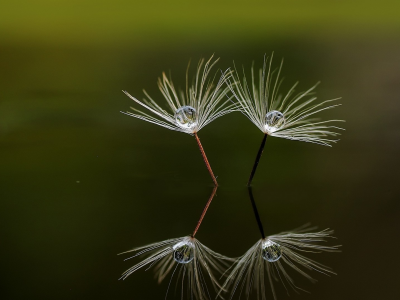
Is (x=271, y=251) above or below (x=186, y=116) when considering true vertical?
below

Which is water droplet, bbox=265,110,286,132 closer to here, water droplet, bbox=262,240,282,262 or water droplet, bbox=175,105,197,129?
water droplet, bbox=175,105,197,129

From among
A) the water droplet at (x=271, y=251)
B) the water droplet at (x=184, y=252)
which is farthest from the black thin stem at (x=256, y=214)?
the water droplet at (x=184, y=252)

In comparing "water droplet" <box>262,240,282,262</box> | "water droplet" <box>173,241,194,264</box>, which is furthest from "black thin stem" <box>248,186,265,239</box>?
"water droplet" <box>173,241,194,264</box>

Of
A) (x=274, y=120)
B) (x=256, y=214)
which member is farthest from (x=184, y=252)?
(x=274, y=120)

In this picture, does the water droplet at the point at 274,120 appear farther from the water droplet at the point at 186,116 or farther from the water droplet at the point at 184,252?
the water droplet at the point at 184,252

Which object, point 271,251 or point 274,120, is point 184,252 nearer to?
point 271,251

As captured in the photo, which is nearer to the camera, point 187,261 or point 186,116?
point 187,261

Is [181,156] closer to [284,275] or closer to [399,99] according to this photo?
[284,275]
